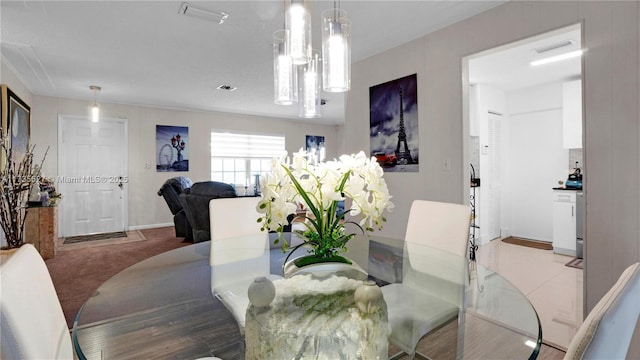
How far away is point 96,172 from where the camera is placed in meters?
5.86

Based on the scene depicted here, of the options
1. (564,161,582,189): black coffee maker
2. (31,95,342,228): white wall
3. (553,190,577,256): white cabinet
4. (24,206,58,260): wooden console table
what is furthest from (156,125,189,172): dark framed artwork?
(564,161,582,189): black coffee maker

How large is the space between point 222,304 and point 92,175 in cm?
563

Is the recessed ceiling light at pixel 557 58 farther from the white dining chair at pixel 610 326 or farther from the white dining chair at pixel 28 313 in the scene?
the white dining chair at pixel 28 313

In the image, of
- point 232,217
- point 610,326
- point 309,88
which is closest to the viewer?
Result: point 610,326

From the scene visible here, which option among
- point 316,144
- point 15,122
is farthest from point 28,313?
point 316,144

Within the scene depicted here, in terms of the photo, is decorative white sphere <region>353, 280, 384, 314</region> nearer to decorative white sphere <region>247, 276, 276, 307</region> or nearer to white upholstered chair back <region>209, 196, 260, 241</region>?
decorative white sphere <region>247, 276, 276, 307</region>

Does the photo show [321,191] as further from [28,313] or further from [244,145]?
[244,145]

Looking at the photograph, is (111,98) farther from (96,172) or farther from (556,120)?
(556,120)

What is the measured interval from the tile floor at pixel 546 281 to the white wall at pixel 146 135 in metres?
5.57

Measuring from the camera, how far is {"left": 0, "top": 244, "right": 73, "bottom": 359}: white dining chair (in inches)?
25.6

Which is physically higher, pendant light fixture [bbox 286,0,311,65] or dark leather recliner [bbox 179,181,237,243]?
pendant light fixture [bbox 286,0,311,65]

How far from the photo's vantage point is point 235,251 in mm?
2209

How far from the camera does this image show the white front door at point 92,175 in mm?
5609

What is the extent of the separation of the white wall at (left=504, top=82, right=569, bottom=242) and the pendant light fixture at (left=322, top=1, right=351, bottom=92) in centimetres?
460
